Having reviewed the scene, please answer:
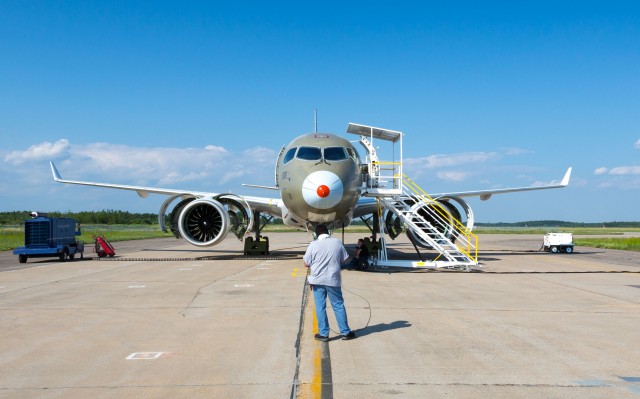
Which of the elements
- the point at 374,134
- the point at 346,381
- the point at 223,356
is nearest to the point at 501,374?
the point at 346,381

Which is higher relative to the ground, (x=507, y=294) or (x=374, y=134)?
(x=374, y=134)

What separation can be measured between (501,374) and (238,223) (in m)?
17.4

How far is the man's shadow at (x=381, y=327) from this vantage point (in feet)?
27.4

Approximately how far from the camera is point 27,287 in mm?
14086

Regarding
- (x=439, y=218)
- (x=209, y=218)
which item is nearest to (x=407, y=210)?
(x=439, y=218)

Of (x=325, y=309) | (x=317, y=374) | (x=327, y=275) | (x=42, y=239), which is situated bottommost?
(x=317, y=374)

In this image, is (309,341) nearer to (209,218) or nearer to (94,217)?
(209,218)

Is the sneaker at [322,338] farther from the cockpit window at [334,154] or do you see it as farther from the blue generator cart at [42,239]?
the blue generator cart at [42,239]

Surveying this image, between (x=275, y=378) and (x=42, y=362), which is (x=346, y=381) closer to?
(x=275, y=378)

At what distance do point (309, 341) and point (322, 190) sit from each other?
336 inches

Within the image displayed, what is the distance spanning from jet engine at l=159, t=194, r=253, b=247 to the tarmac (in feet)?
23.1

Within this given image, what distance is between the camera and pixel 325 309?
7.81 metres

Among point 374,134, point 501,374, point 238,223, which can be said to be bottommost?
point 501,374

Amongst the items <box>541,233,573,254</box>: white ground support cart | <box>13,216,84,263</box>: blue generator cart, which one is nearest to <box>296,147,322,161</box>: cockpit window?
<box>13,216,84,263</box>: blue generator cart
